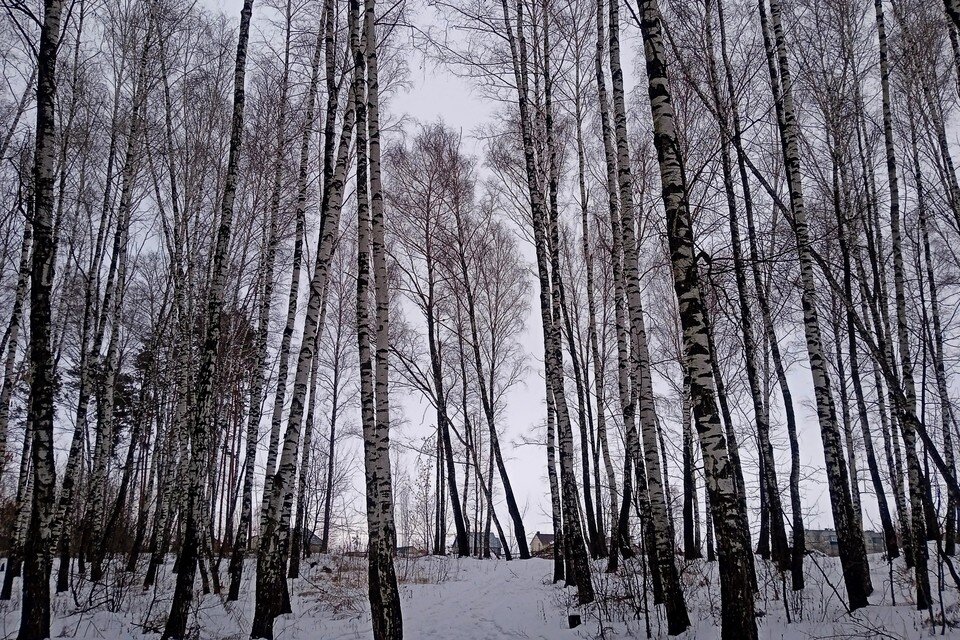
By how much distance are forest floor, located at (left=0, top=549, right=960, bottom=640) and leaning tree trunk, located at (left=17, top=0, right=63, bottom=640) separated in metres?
1.30

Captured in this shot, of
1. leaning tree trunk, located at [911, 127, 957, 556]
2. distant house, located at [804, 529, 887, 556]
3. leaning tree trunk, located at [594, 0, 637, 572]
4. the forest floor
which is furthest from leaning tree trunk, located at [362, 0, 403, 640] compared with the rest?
leaning tree trunk, located at [911, 127, 957, 556]

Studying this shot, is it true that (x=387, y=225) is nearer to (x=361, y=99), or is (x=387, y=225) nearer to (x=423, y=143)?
(x=423, y=143)

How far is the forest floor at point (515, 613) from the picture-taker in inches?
209

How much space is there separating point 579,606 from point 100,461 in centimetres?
872

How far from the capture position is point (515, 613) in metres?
7.71

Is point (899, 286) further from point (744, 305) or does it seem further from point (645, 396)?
point (645, 396)

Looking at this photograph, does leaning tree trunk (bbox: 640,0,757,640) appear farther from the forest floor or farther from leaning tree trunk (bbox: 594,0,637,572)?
leaning tree trunk (bbox: 594,0,637,572)

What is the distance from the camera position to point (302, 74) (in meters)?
9.98

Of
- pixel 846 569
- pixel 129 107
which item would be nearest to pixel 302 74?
pixel 129 107

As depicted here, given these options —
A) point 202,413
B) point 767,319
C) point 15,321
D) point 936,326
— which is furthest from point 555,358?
point 936,326

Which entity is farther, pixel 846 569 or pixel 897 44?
pixel 897 44

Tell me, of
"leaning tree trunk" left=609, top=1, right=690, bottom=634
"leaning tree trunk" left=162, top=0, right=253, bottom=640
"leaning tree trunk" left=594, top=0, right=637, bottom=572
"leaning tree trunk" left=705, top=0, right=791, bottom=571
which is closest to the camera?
"leaning tree trunk" left=609, top=1, right=690, bottom=634

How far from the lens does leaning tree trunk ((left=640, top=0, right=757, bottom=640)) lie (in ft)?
13.2

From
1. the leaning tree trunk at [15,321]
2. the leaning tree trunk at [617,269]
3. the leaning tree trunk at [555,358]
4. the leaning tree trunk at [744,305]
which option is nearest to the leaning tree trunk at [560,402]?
the leaning tree trunk at [555,358]
